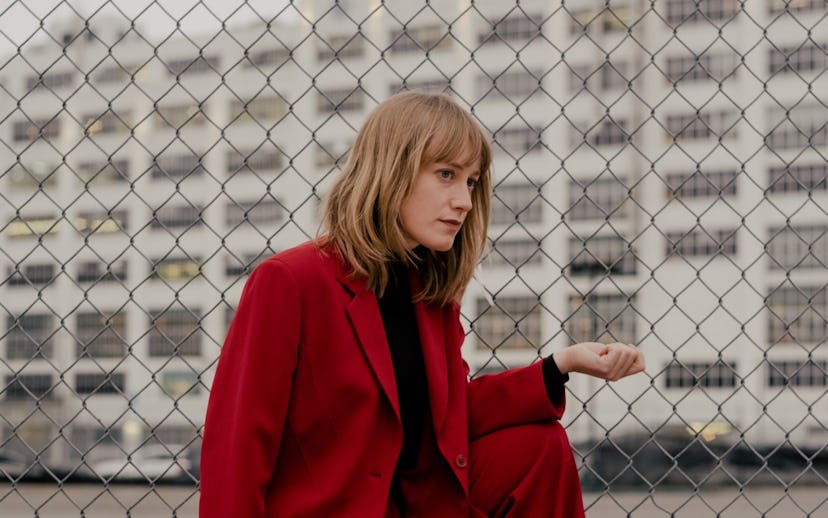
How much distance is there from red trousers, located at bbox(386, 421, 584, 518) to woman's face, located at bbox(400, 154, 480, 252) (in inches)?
19.0

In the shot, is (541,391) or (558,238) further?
(558,238)

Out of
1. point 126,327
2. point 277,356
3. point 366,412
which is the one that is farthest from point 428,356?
point 126,327

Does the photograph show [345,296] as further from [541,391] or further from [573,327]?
[573,327]

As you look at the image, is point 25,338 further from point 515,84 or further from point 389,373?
point 389,373

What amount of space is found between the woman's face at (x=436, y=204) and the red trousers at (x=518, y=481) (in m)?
0.48

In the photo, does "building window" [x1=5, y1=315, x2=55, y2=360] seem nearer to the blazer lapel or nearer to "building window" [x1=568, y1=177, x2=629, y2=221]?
"building window" [x1=568, y1=177, x2=629, y2=221]

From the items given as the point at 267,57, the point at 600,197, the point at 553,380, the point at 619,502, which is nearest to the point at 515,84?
the point at 600,197

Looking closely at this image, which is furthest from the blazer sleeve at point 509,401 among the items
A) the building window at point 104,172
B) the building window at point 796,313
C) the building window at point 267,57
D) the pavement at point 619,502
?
the building window at point 104,172

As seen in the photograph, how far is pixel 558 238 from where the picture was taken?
41.5 m

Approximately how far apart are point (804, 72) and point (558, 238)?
13.3m

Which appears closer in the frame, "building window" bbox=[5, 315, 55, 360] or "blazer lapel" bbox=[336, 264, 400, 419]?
"blazer lapel" bbox=[336, 264, 400, 419]

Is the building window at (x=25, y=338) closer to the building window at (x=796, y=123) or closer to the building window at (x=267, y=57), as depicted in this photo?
the building window at (x=267, y=57)

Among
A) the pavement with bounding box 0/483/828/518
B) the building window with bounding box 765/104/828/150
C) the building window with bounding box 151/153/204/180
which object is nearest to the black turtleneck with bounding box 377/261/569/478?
the pavement with bounding box 0/483/828/518

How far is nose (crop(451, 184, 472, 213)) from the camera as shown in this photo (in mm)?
2068
